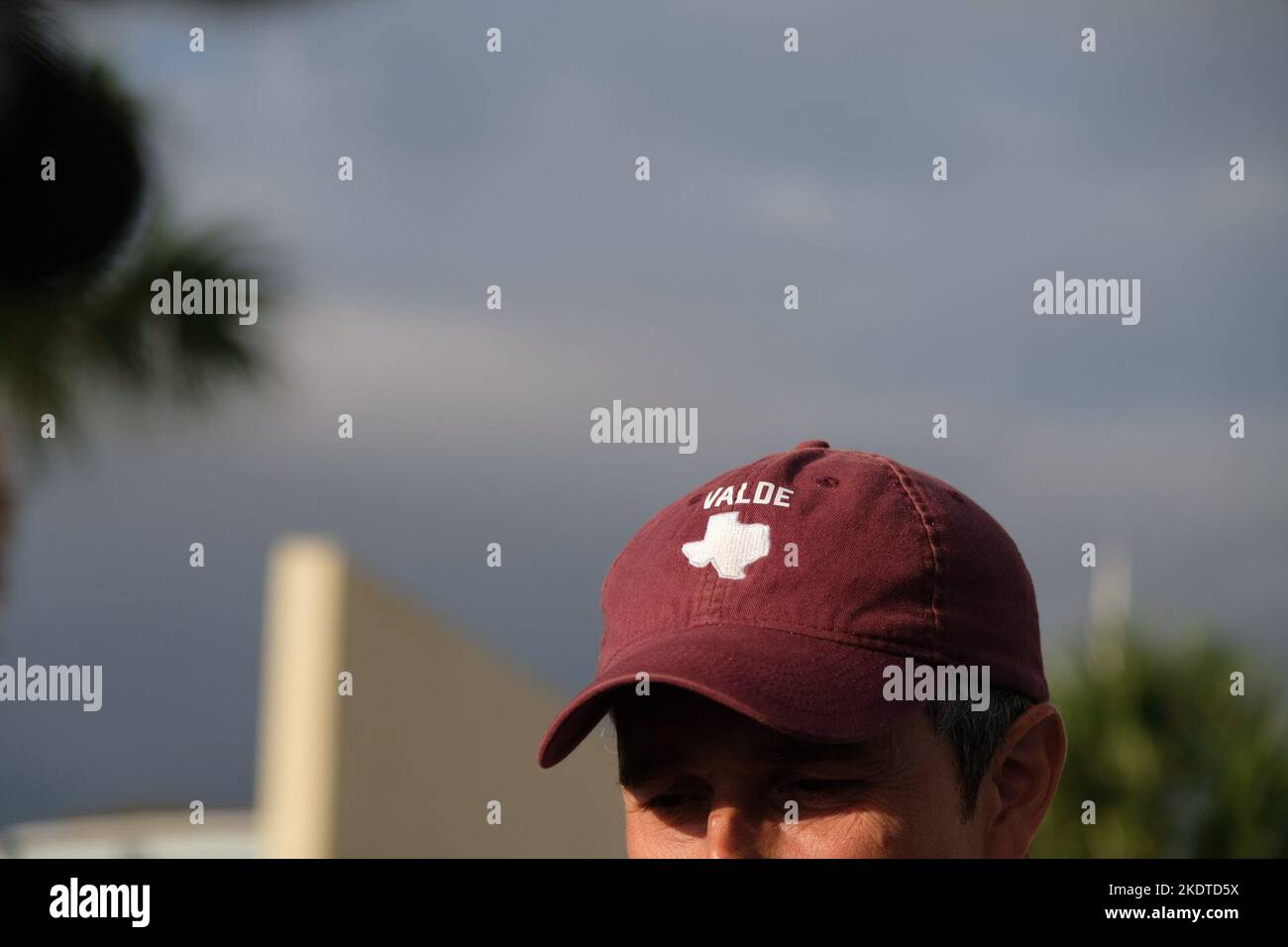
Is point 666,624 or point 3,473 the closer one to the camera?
point 666,624

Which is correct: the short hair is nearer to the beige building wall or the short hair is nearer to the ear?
the ear

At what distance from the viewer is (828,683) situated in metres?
1.69

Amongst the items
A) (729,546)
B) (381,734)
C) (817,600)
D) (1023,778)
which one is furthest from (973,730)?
(381,734)

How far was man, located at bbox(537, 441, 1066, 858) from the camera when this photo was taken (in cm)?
170

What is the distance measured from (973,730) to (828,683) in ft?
0.69

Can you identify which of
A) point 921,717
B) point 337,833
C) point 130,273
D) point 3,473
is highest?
point 130,273

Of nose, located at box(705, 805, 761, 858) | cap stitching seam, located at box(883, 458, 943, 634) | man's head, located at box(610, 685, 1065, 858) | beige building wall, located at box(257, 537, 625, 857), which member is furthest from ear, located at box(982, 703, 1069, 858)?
beige building wall, located at box(257, 537, 625, 857)

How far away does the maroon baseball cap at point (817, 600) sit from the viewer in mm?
1686

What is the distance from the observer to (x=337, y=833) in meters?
7.56

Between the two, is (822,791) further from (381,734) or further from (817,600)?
(381,734)
